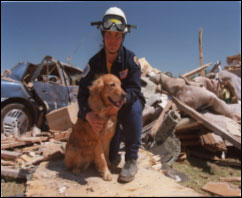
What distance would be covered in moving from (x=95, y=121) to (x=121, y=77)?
646mm

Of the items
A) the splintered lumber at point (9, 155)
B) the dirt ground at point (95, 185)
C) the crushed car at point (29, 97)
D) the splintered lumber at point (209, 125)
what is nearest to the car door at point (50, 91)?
Answer: the crushed car at point (29, 97)

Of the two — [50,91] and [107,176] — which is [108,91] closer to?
[107,176]

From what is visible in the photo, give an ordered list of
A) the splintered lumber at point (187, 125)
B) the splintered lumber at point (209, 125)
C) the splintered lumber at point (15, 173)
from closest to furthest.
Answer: the splintered lumber at point (15, 173), the splintered lumber at point (209, 125), the splintered lumber at point (187, 125)

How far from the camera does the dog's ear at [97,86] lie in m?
2.37

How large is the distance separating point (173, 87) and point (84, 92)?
12.6 feet

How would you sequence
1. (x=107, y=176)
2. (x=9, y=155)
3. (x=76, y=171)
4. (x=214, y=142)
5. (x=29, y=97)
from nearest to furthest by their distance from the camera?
(x=107, y=176) → (x=76, y=171) → (x=9, y=155) → (x=214, y=142) → (x=29, y=97)

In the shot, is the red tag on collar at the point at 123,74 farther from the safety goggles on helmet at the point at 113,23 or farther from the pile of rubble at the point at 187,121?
the pile of rubble at the point at 187,121

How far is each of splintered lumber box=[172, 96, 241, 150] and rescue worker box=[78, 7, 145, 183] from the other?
8.88 feet

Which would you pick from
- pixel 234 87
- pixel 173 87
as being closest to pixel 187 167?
pixel 173 87

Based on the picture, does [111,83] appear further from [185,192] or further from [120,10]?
[185,192]

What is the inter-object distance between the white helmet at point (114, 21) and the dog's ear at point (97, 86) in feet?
2.02

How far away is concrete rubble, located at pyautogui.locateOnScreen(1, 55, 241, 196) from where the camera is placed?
4227mm

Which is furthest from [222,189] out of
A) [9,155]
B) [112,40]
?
[9,155]

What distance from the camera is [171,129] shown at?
422 centimetres
